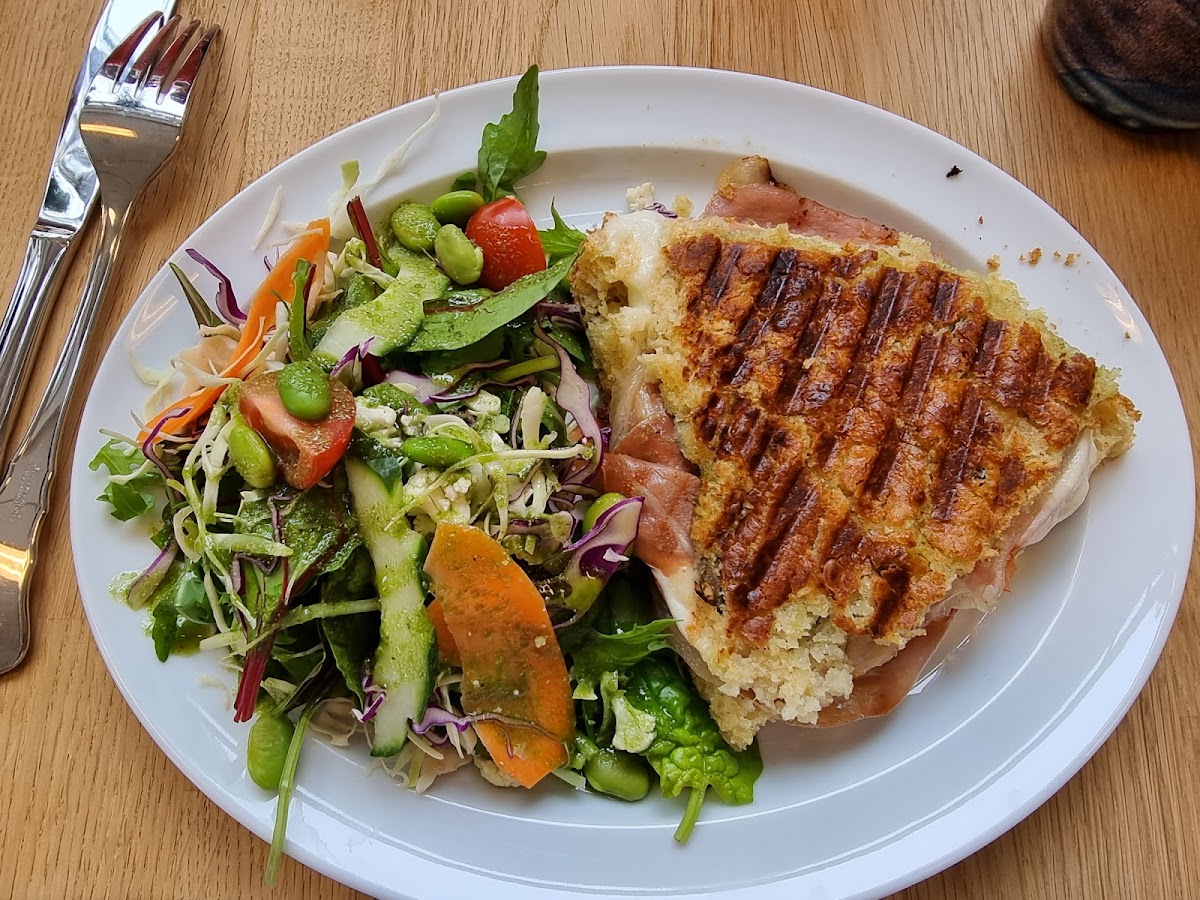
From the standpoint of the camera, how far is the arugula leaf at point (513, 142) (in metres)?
2.62

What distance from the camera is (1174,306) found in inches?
110

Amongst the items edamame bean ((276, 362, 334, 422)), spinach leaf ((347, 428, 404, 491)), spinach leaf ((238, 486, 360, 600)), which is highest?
edamame bean ((276, 362, 334, 422))

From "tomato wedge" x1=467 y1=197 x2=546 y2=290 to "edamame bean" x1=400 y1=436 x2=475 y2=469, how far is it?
669 mm

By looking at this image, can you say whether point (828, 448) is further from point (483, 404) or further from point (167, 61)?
point (167, 61)

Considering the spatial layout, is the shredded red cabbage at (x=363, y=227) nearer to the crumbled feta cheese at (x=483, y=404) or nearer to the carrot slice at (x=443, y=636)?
the crumbled feta cheese at (x=483, y=404)

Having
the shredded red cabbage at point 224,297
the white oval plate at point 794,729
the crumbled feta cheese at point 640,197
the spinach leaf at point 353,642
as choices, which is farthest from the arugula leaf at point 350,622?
the crumbled feta cheese at point 640,197

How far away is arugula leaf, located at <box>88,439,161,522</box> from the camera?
237 cm

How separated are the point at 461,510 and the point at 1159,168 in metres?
2.72

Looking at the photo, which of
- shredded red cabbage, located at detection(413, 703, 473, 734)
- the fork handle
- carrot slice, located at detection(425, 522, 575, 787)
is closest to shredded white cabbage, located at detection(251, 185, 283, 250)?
the fork handle

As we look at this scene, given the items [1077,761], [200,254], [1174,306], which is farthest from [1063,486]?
[200,254]

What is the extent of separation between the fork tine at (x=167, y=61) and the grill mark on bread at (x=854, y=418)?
1930mm

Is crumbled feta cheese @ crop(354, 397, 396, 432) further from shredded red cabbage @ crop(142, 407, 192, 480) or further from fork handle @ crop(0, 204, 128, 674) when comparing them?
fork handle @ crop(0, 204, 128, 674)

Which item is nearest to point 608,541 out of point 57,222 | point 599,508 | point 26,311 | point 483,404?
point 599,508

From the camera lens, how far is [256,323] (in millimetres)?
2471
